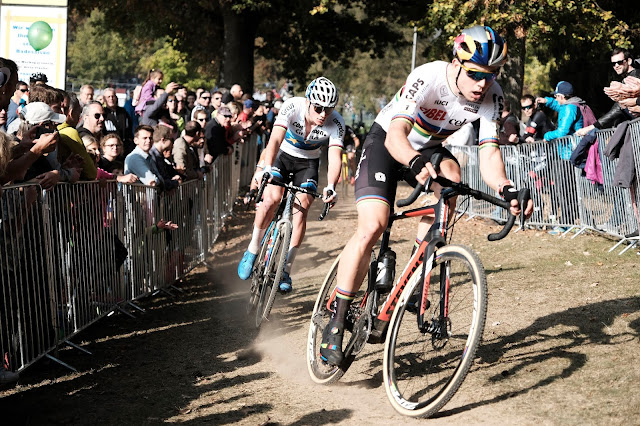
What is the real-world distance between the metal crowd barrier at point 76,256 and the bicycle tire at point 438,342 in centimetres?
269

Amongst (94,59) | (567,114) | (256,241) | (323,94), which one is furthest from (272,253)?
(94,59)

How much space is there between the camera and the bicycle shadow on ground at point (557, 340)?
580cm

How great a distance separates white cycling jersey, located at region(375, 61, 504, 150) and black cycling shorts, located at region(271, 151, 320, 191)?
3.08 m

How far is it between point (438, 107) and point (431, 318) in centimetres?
153

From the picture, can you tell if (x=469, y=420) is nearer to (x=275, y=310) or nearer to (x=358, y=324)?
(x=358, y=324)

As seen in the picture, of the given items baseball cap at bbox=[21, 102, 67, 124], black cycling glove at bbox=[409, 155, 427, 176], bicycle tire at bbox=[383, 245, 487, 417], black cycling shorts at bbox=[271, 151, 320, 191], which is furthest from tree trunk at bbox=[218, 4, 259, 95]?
black cycling glove at bbox=[409, 155, 427, 176]

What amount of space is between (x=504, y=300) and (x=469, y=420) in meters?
3.33

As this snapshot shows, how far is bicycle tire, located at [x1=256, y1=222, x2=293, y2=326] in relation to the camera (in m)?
7.99

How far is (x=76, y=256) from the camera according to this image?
715 centimetres

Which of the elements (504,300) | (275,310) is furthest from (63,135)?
(504,300)

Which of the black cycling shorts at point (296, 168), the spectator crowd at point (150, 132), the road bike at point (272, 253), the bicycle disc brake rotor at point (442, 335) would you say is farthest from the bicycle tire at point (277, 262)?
the bicycle disc brake rotor at point (442, 335)

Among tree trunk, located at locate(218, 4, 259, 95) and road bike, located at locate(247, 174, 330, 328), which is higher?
tree trunk, located at locate(218, 4, 259, 95)

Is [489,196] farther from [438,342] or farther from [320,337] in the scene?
[320,337]

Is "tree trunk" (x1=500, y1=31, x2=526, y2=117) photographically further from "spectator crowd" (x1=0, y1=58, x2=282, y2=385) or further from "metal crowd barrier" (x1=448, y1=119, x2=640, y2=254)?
"spectator crowd" (x1=0, y1=58, x2=282, y2=385)
